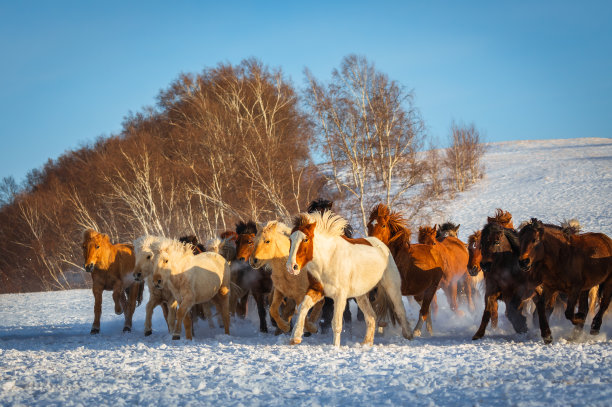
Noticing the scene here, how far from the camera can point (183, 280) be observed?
907 cm

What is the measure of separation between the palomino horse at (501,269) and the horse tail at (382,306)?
1.37m

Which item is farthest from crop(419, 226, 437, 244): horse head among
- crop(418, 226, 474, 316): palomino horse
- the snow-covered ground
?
the snow-covered ground

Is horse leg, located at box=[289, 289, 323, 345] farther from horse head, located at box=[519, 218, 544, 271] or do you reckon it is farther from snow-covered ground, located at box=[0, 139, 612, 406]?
horse head, located at box=[519, 218, 544, 271]

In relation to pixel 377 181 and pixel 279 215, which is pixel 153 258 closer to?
pixel 279 215

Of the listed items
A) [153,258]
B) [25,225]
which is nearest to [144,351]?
[153,258]

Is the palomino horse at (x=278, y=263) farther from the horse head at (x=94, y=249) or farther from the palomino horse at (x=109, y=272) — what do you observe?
the horse head at (x=94, y=249)

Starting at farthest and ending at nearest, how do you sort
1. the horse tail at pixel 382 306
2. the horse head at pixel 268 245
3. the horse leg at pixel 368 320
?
the horse tail at pixel 382 306, the horse head at pixel 268 245, the horse leg at pixel 368 320

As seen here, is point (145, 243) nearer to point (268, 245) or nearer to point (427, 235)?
point (268, 245)

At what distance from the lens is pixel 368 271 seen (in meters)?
7.77

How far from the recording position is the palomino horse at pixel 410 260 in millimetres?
9148

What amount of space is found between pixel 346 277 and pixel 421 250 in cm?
246

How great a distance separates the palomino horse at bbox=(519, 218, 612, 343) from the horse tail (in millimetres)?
2099

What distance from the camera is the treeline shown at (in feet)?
75.2

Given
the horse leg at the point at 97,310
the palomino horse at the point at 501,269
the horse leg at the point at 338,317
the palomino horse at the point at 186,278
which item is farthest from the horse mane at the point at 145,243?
the palomino horse at the point at 501,269
